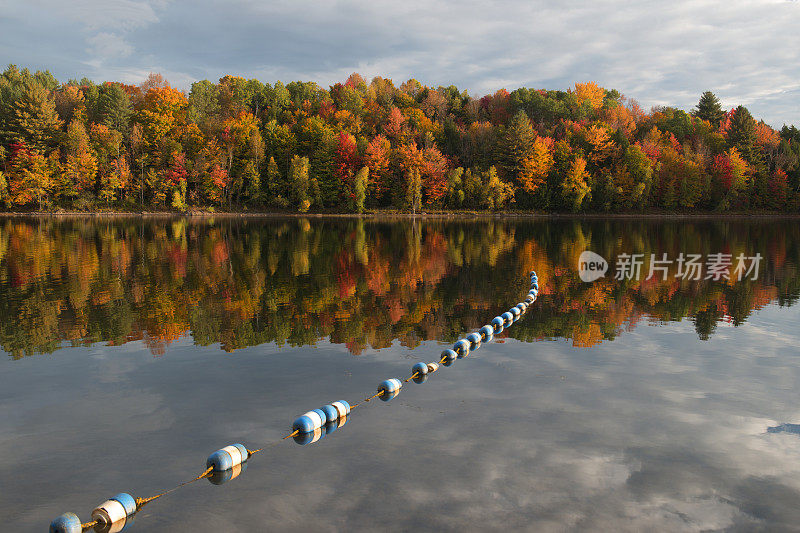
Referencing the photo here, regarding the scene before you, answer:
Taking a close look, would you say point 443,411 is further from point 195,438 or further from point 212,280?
point 212,280

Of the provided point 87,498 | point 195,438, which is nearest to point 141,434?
point 195,438

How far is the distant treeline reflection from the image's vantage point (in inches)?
627

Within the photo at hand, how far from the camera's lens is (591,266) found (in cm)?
3072

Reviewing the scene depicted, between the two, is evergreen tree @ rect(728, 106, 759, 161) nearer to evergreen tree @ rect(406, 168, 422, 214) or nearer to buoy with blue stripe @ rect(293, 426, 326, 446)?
evergreen tree @ rect(406, 168, 422, 214)

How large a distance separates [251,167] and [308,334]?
80.7 metres

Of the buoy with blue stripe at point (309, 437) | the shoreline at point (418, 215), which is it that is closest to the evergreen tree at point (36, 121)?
the shoreline at point (418, 215)

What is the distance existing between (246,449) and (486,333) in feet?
27.9

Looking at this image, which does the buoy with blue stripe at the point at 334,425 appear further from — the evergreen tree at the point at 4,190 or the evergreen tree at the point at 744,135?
the evergreen tree at the point at 744,135

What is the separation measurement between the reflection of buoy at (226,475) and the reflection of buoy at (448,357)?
617cm

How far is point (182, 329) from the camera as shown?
52.6ft

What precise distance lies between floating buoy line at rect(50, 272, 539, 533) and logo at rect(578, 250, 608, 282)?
43.7 ft

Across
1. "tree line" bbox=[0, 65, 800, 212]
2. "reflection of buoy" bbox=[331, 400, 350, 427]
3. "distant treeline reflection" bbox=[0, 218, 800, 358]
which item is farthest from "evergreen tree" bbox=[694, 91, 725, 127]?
"reflection of buoy" bbox=[331, 400, 350, 427]

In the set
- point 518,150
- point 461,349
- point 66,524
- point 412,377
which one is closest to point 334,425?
point 412,377

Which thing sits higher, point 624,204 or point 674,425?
point 624,204
